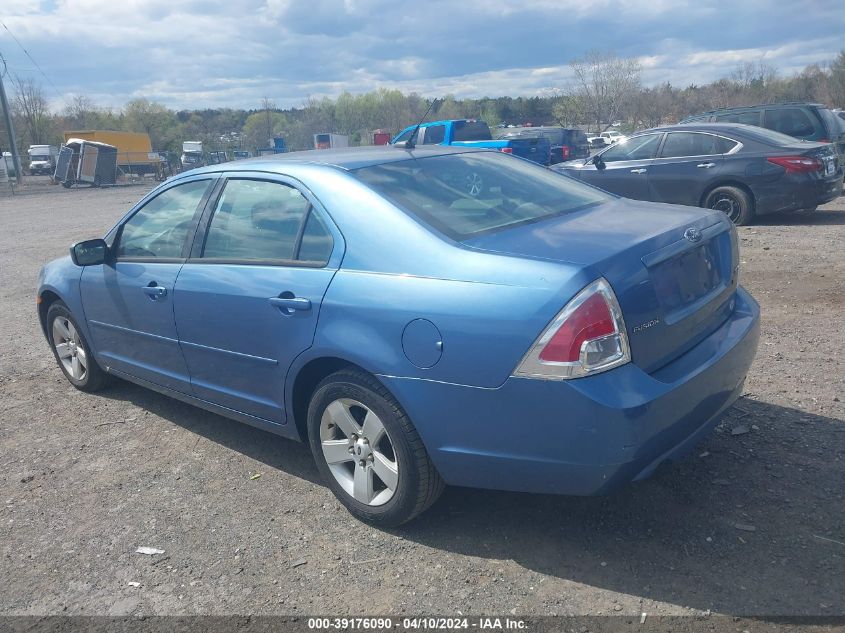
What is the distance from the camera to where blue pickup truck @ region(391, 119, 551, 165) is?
15922mm

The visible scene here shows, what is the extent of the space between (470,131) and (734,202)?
7679 millimetres

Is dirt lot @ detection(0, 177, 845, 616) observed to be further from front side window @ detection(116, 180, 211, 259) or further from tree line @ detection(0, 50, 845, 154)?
tree line @ detection(0, 50, 845, 154)

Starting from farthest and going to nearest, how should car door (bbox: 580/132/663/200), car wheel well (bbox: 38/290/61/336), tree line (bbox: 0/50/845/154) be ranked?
1. tree line (bbox: 0/50/845/154)
2. car door (bbox: 580/132/663/200)
3. car wheel well (bbox: 38/290/61/336)

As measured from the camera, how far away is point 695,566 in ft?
9.57

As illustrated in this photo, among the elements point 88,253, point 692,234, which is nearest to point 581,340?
point 692,234

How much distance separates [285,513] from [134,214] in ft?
7.70

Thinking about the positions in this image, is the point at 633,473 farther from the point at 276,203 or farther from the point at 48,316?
the point at 48,316

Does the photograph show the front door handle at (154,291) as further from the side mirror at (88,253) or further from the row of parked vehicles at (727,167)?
the row of parked vehicles at (727,167)

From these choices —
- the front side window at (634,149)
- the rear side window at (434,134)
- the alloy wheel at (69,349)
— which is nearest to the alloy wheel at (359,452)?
the alloy wheel at (69,349)

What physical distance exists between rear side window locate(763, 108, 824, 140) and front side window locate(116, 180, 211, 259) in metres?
12.1

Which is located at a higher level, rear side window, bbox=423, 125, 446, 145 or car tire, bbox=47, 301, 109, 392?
rear side window, bbox=423, 125, 446, 145

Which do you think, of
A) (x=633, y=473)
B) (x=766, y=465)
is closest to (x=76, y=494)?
(x=633, y=473)

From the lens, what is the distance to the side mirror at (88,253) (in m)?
4.71

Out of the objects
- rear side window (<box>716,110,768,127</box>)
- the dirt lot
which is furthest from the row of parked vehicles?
the dirt lot
